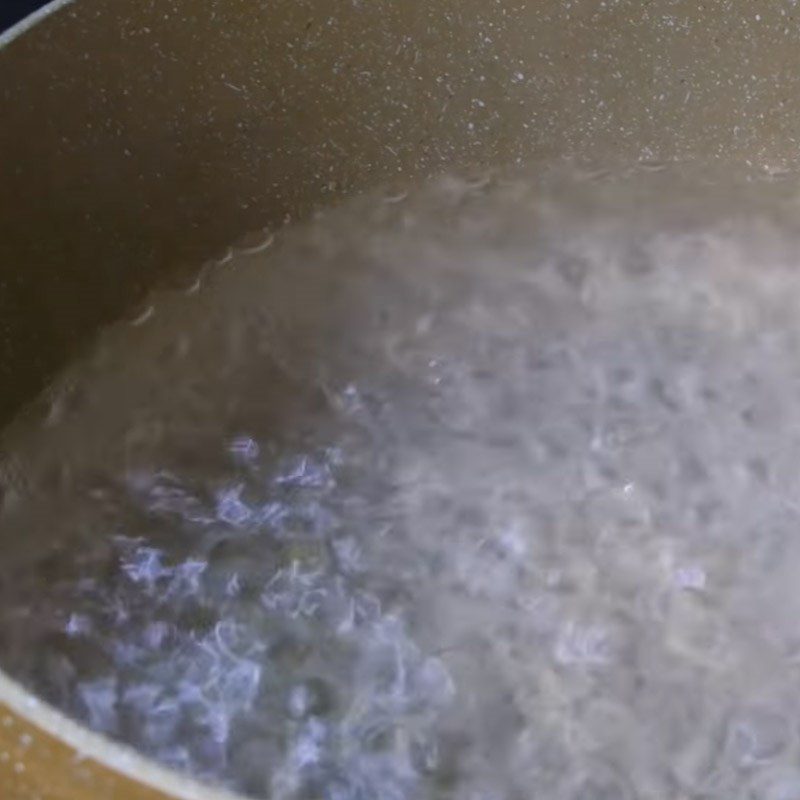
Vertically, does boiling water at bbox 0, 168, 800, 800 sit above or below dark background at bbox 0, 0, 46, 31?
below

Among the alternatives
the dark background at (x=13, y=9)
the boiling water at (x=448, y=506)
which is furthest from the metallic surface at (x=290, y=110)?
the dark background at (x=13, y=9)

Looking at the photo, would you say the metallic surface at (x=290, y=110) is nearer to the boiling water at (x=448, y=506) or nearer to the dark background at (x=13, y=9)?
the boiling water at (x=448, y=506)

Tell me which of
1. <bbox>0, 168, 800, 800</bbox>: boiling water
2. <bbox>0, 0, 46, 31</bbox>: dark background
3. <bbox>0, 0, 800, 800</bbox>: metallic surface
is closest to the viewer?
<bbox>0, 168, 800, 800</bbox>: boiling water

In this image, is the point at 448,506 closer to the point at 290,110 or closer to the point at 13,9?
the point at 290,110

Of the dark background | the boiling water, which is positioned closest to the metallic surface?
the boiling water

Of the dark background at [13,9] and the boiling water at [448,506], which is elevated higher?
the dark background at [13,9]

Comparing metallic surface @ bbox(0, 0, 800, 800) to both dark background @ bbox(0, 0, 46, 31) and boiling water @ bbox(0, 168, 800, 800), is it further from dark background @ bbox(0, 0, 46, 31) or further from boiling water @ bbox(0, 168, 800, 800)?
dark background @ bbox(0, 0, 46, 31)

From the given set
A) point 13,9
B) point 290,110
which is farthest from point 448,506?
point 13,9
